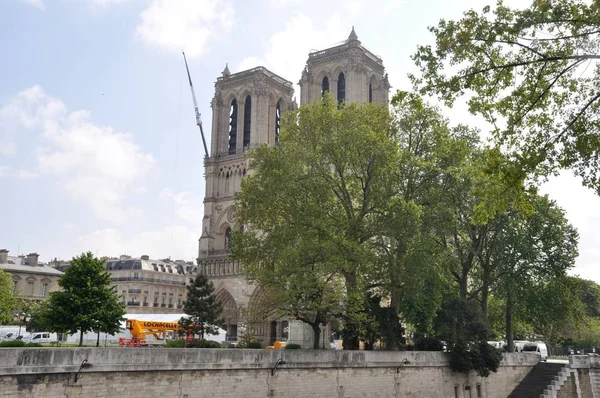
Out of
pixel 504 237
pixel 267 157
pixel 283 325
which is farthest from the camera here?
pixel 283 325

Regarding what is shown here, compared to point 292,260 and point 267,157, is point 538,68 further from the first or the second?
point 267,157

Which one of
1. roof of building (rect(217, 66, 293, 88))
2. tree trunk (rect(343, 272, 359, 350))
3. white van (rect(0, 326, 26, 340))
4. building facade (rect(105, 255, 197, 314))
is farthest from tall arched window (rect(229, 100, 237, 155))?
tree trunk (rect(343, 272, 359, 350))

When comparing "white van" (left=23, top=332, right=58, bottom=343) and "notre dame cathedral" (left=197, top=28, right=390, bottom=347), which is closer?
"white van" (left=23, top=332, right=58, bottom=343)

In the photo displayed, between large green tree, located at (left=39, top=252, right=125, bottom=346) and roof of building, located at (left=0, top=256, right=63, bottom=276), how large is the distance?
43072 mm

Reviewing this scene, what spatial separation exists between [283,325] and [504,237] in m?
30.0

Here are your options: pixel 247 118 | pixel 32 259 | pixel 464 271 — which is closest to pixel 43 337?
Result: pixel 32 259

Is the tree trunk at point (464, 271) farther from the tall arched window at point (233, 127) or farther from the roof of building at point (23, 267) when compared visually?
the roof of building at point (23, 267)

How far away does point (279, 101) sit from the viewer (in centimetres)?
7069

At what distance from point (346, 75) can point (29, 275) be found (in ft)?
144

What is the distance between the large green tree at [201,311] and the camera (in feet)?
143

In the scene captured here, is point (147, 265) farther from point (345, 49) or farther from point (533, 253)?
point (533, 253)

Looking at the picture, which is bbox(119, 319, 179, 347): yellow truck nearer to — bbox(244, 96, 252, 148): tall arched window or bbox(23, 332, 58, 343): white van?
bbox(23, 332, 58, 343): white van

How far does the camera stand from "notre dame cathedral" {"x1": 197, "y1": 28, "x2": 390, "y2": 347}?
6053 cm

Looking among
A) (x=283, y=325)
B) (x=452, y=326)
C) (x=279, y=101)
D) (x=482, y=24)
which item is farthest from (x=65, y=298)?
(x=279, y=101)
